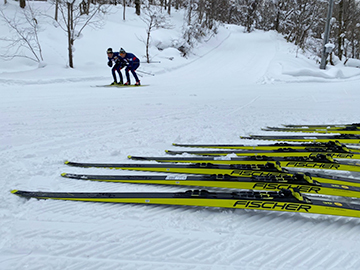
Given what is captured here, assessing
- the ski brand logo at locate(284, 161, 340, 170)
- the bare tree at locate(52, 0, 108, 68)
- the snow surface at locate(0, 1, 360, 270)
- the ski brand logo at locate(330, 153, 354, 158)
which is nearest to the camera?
the snow surface at locate(0, 1, 360, 270)

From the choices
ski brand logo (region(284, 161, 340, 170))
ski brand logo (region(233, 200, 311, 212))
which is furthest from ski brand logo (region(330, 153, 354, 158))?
ski brand logo (region(233, 200, 311, 212))

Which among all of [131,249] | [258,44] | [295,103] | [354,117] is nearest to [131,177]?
[131,249]

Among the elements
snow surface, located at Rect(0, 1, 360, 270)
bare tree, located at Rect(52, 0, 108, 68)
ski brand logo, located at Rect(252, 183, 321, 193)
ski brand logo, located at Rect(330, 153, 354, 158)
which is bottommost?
snow surface, located at Rect(0, 1, 360, 270)

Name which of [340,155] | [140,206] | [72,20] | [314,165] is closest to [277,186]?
[314,165]

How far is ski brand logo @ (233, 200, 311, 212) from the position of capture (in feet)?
6.81

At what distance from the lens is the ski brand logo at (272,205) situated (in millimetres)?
2075

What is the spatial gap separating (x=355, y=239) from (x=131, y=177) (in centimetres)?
209

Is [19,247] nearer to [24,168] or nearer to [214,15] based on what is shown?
[24,168]

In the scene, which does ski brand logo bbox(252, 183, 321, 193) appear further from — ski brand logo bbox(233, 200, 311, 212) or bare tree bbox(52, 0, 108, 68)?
bare tree bbox(52, 0, 108, 68)

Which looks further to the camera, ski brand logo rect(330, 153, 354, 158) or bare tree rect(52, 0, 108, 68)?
bare tree rect(52, 0, 108, 68)

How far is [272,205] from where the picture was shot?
6.94 feet

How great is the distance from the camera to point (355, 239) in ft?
6.16

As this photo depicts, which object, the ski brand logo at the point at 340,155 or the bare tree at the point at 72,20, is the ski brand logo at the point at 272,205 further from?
the bare tree at the point at 72,20

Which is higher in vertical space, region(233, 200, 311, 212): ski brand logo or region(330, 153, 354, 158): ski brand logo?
region(233, 200, 311, 212): ski brand logo
